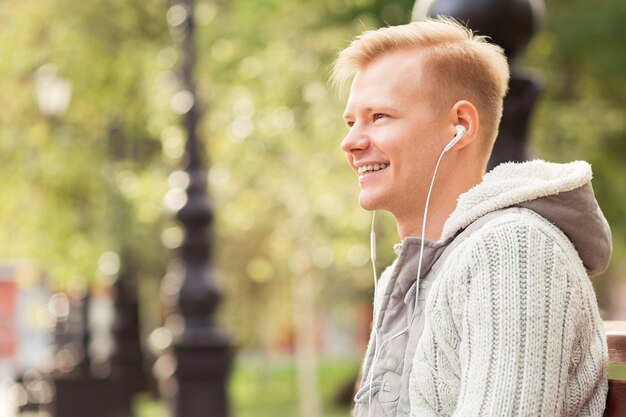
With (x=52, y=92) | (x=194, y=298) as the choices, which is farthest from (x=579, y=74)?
(x=52, y=92)

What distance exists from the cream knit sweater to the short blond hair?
150 mm

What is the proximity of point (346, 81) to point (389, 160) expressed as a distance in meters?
0.38

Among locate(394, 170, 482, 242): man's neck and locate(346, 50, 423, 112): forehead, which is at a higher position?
locate(346, 50, 423, 112): forehead

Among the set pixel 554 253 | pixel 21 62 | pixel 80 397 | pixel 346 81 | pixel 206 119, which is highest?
pixel 21 62

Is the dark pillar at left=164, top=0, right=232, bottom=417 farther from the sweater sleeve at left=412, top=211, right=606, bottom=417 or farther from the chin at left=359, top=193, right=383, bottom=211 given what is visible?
the sweater sleeve at left=412, top=211, right=606, bottom=417

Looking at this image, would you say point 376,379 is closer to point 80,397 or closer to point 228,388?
point 228,388

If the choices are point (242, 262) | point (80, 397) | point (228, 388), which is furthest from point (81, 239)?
point (242, 262)

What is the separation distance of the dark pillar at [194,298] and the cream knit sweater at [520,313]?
26.4 feet

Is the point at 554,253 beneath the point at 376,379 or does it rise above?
above

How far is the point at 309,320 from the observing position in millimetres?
28875

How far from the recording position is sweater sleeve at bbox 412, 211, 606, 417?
190 centimetres

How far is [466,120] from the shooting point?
2.24 m

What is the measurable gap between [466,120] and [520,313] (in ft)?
1.53

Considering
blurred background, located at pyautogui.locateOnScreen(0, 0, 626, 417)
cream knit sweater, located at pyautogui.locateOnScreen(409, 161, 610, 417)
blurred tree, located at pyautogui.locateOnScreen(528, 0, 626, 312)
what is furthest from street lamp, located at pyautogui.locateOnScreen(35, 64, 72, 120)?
cream knit sweater, located at pyautogui.locateOnScreen(409, 161, 610, 417)
